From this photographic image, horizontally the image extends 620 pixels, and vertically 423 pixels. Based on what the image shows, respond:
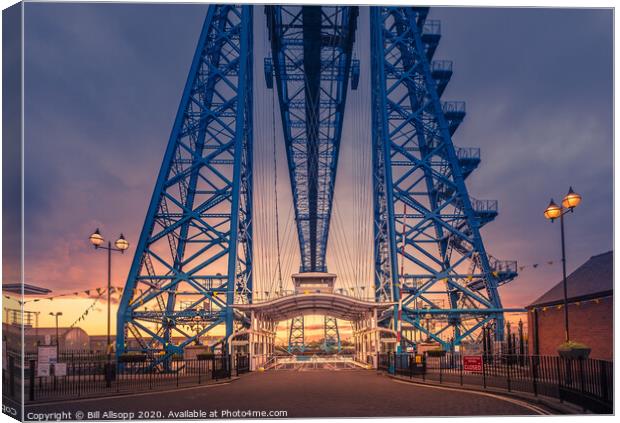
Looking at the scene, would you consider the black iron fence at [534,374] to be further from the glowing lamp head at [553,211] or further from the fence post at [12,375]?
the fence post at [12,375]

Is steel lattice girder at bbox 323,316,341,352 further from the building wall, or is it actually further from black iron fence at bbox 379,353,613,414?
the building wall

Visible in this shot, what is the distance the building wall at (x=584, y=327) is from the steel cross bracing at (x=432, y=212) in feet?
17.8

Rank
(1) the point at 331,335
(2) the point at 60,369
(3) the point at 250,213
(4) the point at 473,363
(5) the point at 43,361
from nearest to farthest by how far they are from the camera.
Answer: (5) the point at 43,361
(2) the point at 60,369
(4) the point at 473,363
(3) the point at 250,213
(1) the point at 331,335

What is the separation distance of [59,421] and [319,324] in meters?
80.7

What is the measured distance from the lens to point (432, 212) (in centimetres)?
3388

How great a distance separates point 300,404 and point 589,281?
12558 mm

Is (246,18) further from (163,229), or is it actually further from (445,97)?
(445,97)

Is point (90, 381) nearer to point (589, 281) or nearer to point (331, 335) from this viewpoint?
→ point (589, 281)

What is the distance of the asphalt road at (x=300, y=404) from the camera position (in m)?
13.9

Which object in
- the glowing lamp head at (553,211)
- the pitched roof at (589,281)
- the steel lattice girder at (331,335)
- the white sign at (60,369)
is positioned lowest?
the steel lattice girder at (331,335)

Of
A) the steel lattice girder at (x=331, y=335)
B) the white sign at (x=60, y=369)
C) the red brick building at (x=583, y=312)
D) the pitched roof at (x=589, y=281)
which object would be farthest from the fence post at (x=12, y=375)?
the steel lattice girder at (x=331, y=335)

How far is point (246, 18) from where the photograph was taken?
116 feet

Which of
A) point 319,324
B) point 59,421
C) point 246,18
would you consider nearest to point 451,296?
point 246,18

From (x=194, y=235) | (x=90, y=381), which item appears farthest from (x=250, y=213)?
(x=90, y=381)
